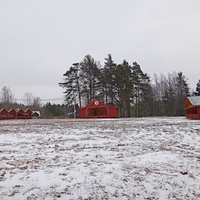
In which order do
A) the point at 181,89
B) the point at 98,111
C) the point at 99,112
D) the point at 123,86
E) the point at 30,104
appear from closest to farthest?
the point at 99,112 → the point at 98,111 → the point at 123,86 → the point at 181,89 → the point at 30,104

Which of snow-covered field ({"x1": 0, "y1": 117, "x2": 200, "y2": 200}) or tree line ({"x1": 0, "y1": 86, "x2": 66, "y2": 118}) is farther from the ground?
tree line ({"x1": 0, "y1": 86, "x2": 66, "y2": 118})

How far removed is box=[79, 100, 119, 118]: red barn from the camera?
101ft

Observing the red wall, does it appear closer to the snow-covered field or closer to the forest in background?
the forest in background

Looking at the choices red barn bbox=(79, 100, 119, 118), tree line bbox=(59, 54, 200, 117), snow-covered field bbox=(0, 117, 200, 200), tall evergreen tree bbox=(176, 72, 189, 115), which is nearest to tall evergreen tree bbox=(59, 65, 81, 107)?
tree line bbox=(59, 54, 200, 117)

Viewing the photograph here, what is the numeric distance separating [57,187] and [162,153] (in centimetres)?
391

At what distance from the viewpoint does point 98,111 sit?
35.2 meters

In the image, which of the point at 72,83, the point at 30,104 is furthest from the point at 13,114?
the point at 30,104

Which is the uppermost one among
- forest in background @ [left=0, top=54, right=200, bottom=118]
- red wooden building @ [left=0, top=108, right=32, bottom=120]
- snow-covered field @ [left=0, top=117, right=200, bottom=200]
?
forest in background @ [left=0, top=54, right=200, bottom=118]

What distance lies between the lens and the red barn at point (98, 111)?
30.9m


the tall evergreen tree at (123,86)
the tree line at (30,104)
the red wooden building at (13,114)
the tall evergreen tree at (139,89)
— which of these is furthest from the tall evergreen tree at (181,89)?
the red wooden building at (13,114)

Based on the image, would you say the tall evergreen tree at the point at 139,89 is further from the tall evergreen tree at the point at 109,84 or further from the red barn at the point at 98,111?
the red barn at the point at 98,111

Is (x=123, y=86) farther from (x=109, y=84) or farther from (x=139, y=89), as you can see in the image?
(x=139, y=89)

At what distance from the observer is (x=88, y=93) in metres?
37.9

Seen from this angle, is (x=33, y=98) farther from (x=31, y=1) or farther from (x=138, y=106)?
(x=31, y=1)
